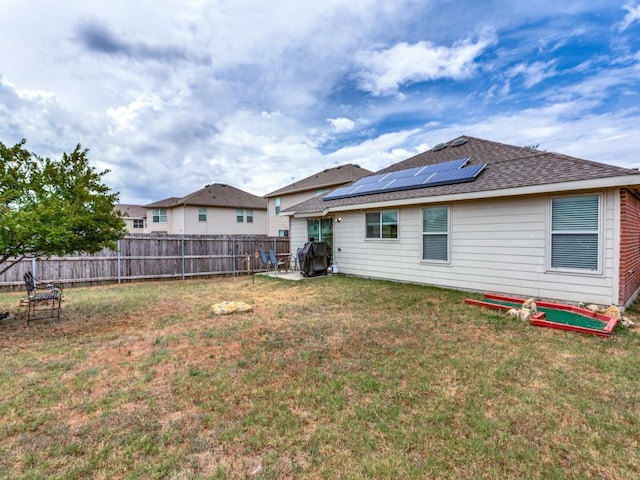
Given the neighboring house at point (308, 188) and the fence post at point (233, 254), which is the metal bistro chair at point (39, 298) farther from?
the neighboring house at point (308, 188)

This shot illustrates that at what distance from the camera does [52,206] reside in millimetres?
5137

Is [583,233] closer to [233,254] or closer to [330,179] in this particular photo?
[233,254]

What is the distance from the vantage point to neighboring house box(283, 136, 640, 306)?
5691 mm

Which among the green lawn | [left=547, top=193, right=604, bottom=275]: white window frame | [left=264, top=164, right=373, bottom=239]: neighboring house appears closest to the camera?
the green lawn

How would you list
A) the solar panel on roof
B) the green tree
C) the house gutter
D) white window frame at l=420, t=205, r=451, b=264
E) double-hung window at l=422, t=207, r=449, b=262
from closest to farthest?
the green tree < the house gutter < white window frame at l=420, t=205, r=451, b=264 < double-hung window at l=422, t=207, r=449, b=262 < the solar panel on roof

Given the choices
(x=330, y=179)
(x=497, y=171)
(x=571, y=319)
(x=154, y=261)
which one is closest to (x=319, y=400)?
(x=571, y=319)

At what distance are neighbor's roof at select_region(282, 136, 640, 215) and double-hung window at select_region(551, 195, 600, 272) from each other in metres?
0.51

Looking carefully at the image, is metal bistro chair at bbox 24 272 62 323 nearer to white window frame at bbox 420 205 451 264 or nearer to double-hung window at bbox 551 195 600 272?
white window frame at bbox 420 205 451 264

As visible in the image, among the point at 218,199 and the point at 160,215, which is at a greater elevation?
the point at 218,199

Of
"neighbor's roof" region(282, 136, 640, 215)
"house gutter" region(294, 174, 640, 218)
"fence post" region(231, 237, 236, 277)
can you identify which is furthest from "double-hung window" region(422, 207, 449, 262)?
"fence post" region(231, 237, 236, 277)

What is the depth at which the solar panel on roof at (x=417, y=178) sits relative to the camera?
830cm

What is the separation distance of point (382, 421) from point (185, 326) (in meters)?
4.21

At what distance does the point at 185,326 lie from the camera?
551 centimetres

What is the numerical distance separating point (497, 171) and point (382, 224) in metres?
3.49
